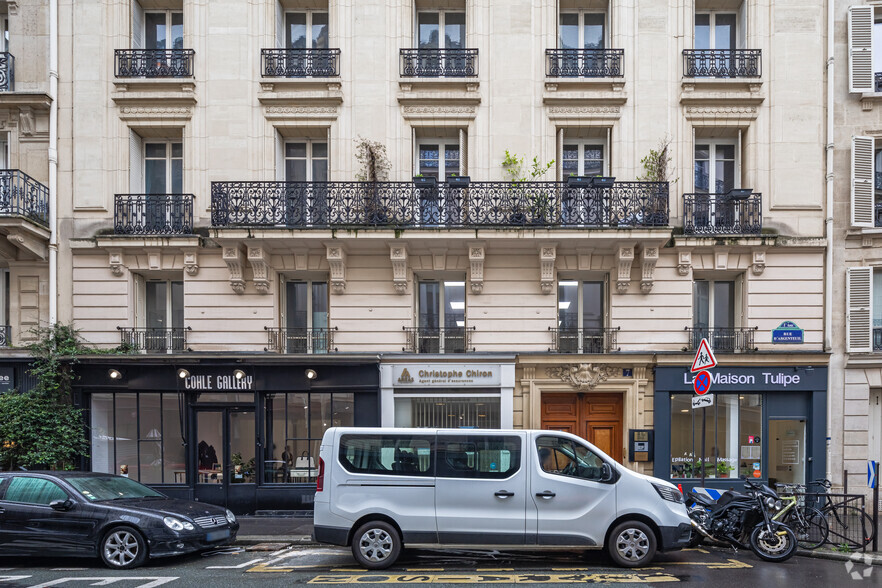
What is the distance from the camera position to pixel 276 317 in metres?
14.5

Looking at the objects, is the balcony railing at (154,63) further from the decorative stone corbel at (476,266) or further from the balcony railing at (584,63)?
the balcony railing at (584,63)

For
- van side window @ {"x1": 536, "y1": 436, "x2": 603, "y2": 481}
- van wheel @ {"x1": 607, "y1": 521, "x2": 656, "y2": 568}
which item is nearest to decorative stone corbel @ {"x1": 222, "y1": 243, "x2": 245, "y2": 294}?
van side window @ {"x1": 536, "y1": 436, "x2": 603, "y2": 481}

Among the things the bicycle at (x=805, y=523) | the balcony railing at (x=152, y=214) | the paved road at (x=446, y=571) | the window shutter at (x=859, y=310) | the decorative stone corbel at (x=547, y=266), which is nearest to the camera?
the paved road at (x=446, y=571)

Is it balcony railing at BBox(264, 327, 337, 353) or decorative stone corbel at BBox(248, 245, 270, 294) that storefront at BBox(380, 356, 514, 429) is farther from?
decorative stone corbel at BBox(248, 245, 270, 294)

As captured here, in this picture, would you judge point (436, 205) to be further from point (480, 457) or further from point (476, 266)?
point (480, 457)

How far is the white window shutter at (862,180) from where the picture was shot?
1391cm

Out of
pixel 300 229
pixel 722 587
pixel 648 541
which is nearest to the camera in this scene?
pixel 722 587

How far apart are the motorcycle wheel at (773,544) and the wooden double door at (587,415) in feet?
16.7

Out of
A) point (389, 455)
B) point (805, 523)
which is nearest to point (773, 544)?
point (805, 523)

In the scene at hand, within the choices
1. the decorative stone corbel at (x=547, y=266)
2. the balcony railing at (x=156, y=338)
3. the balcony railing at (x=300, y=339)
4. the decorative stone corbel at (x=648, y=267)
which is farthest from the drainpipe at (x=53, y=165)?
the decorative stone corbel at (x=648, y=267)

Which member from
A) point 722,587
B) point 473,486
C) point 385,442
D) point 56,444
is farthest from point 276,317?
point 722,587

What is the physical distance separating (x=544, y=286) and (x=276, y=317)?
236 inches

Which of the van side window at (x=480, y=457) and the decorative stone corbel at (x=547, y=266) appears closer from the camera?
the van side window at (x=480, y=457)

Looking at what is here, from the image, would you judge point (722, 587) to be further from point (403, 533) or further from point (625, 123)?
point (625, 123)
